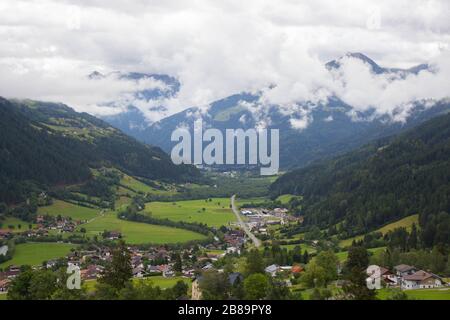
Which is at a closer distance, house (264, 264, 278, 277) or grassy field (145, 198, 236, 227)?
house (264, 264, 278, 277)

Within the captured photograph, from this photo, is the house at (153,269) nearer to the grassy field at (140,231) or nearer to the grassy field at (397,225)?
the grassy field at (140,231)

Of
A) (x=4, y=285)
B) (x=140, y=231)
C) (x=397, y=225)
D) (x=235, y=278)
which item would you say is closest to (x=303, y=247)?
(x=397, y=225)

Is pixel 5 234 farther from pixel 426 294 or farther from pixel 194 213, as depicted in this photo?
pixel 426 294

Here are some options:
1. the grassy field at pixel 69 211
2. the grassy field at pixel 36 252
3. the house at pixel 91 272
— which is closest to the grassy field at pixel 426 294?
the house at pixel 91 272

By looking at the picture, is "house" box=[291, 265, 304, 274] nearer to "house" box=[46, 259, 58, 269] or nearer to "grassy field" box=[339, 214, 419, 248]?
"grassy field" box=[339, 214, 419, 248]

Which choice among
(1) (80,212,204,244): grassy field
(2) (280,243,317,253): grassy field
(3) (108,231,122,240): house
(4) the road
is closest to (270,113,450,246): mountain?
(2) (280,243,317,253): grassy field
